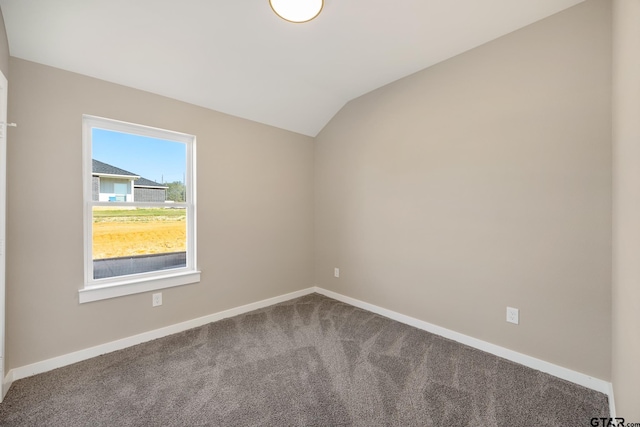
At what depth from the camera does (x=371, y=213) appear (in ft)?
10.3

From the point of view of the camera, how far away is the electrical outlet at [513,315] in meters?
2.11

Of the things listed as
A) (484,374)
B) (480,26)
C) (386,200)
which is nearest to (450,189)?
(386,200)

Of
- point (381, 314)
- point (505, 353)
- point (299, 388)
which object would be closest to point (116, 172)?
point (299, 388)

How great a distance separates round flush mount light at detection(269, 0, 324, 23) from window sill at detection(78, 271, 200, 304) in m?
2.43

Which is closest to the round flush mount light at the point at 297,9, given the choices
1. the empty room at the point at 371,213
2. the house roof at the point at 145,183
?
the empty room at the point at 371,213

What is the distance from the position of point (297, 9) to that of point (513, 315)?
2.79m

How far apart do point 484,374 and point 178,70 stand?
349cm

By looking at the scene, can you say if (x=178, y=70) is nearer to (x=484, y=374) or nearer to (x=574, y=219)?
(x=574, y=219)

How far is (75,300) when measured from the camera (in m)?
2.14

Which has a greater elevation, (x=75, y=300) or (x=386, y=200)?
(x=386, y=200)

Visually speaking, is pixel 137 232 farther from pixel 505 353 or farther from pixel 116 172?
pixel 505 353

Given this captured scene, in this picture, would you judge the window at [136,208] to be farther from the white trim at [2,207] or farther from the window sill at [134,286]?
the white trim at [2,207]

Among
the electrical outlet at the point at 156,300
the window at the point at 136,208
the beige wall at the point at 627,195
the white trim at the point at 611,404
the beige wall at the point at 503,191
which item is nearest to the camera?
the beige wall at the point at 627,195

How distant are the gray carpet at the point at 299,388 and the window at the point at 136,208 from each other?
61 cm
